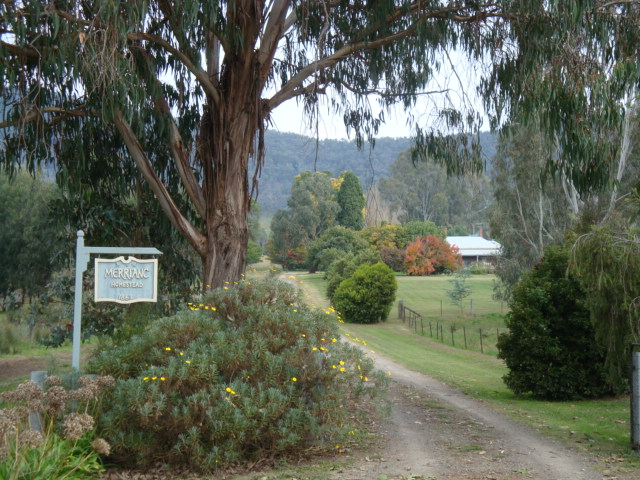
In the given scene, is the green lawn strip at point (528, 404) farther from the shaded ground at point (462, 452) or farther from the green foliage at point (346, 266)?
the green foliage at point (346, 266)

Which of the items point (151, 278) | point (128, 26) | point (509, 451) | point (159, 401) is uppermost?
point (128, 26)

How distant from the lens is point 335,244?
51.6m

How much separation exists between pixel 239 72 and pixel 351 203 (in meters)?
49.8

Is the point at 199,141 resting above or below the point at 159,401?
above

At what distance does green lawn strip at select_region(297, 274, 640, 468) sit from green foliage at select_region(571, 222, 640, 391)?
2.96 feet

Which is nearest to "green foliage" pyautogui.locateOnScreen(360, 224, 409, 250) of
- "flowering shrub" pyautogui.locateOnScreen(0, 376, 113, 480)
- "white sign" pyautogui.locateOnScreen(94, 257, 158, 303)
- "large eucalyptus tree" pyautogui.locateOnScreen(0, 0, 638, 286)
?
"large eucalyptus tree" pyautogui.locateOnScreen(0, 0, 638, 286)

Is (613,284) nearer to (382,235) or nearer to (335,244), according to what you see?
(335,244)

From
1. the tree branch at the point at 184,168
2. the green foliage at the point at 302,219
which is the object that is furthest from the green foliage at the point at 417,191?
the tree branch at the point at 184,168

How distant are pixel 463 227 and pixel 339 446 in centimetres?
8029

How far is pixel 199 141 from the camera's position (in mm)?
11469

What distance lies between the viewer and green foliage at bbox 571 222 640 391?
8.34 metres

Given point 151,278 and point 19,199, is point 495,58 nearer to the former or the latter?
point 151,278

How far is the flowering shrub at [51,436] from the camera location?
498 cm

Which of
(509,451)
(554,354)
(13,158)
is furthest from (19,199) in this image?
(509,451)
